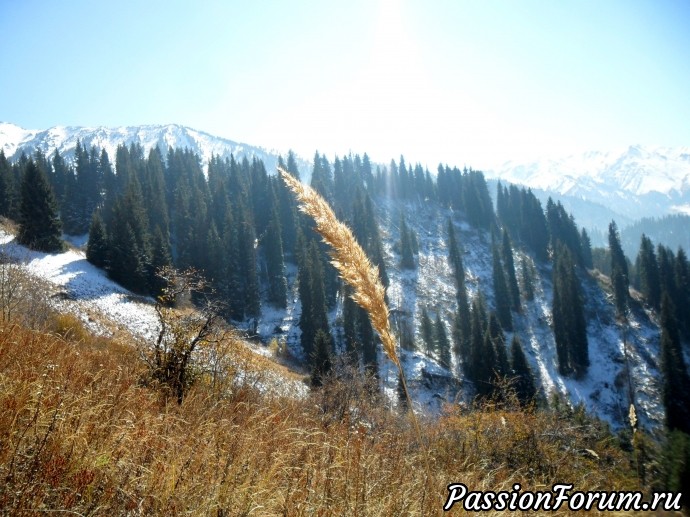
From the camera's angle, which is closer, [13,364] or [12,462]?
Answer: [12,462]

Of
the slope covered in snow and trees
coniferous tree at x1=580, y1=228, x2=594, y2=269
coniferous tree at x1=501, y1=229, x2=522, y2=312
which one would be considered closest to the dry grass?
the slope covered in snow and trees

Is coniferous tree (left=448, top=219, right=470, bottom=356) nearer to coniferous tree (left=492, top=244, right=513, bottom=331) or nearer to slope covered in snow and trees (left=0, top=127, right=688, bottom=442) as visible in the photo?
slope covered in snow and trees (left=0, top=127, right=688, bottom=442)

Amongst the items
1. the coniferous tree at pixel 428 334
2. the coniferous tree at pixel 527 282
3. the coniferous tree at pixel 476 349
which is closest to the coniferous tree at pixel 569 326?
the coniferous tree at pixel 527 282

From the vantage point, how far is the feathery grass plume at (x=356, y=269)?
2598 millimetres

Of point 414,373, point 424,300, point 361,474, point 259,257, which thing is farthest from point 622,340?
point 361,474

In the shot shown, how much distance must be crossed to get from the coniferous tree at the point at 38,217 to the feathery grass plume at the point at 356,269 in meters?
42.5

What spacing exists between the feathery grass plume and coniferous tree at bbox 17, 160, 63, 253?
42.5m

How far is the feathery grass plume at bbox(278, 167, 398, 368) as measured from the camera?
2.60 metres

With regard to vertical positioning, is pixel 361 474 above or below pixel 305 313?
above

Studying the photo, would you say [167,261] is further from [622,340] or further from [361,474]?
[622,340]

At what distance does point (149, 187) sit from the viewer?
216 ft

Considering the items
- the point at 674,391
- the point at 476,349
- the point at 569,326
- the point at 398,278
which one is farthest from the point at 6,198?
the point at 569,326

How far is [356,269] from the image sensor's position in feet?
8.80

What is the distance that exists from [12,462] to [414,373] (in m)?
44.5
